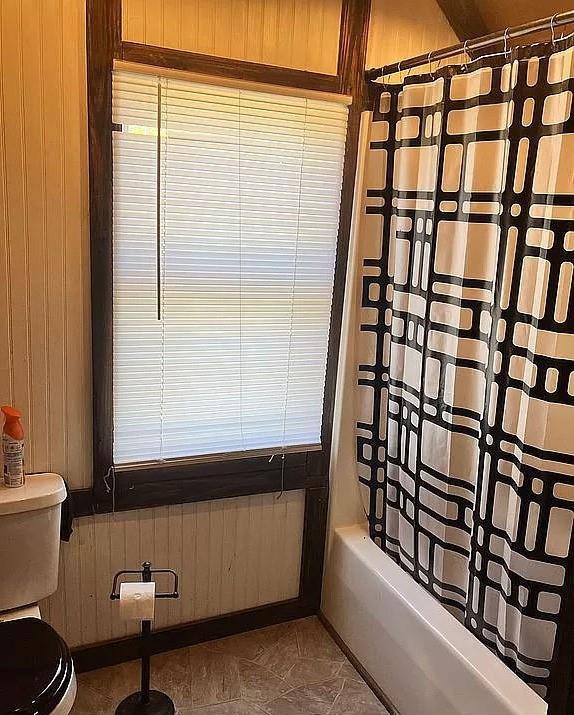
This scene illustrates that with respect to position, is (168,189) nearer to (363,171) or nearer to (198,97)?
(198,97)

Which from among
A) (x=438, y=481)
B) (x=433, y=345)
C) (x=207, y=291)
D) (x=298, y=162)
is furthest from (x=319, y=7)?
(x=438, y=481)

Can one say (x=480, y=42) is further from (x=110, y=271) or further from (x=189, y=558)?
(x=189, y=558)

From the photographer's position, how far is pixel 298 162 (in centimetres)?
223

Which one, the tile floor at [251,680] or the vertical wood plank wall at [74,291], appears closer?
the vertical wood plank wall at [74,291]

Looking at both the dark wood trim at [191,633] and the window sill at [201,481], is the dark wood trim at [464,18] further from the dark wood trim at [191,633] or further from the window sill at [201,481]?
the dark wood trim at [191,633]

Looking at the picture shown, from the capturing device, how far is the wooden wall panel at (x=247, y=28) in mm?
1955

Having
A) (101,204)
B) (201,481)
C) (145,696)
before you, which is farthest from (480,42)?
(145,696)

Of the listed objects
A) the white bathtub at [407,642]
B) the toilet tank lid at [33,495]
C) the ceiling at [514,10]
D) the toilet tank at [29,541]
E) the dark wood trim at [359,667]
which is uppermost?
the ceiling at [514,10]

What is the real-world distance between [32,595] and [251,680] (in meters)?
0.82

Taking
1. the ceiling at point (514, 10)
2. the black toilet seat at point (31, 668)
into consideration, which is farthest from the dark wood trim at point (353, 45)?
the black toilet seat at point (31, 668)

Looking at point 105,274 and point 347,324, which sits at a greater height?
point 105,274

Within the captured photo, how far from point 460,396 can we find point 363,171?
33.9 inches

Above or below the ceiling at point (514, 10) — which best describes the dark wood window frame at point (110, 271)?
below

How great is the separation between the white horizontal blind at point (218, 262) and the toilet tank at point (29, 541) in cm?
30
